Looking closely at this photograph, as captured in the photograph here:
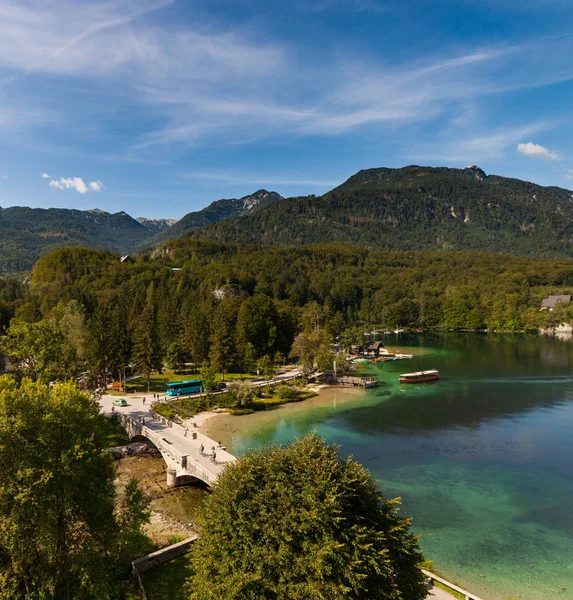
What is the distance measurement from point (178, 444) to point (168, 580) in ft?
55.3

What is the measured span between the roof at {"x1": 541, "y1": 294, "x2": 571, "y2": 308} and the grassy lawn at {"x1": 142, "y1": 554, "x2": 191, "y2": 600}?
163238 millimetres

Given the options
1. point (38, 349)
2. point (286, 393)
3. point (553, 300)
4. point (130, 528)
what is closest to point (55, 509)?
point (130, 528)

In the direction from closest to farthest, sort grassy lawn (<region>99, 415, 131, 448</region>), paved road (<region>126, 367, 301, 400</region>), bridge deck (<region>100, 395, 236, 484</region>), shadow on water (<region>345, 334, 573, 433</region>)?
bridge deck (<region>100, 395, 236, 484</region>)
grassy lawn (<region>99, 415, 131, 448</region>)
shadow on water (<region>345, 334, 573, 433</region>)
paved road (<region>126, 367, 301, 400</region>)

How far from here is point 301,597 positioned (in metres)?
14.3

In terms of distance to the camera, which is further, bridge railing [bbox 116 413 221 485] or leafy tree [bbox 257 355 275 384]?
leafy tree [bbox 257 355 275 384]

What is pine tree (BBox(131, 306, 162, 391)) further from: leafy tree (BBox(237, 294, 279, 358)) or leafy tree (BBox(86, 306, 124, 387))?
leafy tree (BBox(237, 294, 279, 358))

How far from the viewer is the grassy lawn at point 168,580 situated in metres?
20.8

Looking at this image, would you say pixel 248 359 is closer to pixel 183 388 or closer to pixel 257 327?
pixel 257 327

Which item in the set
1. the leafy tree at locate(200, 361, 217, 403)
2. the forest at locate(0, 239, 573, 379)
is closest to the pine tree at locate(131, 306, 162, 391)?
the forest at locate(0, 239, 573, 379)

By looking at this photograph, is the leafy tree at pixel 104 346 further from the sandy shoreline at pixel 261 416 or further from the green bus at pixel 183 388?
the sandy shoreline at pixel 261 416

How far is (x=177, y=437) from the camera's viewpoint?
4059 cm

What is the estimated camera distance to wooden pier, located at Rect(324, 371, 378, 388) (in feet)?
242

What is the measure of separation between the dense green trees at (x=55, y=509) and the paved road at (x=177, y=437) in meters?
11.8

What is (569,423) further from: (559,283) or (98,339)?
(559,283)
